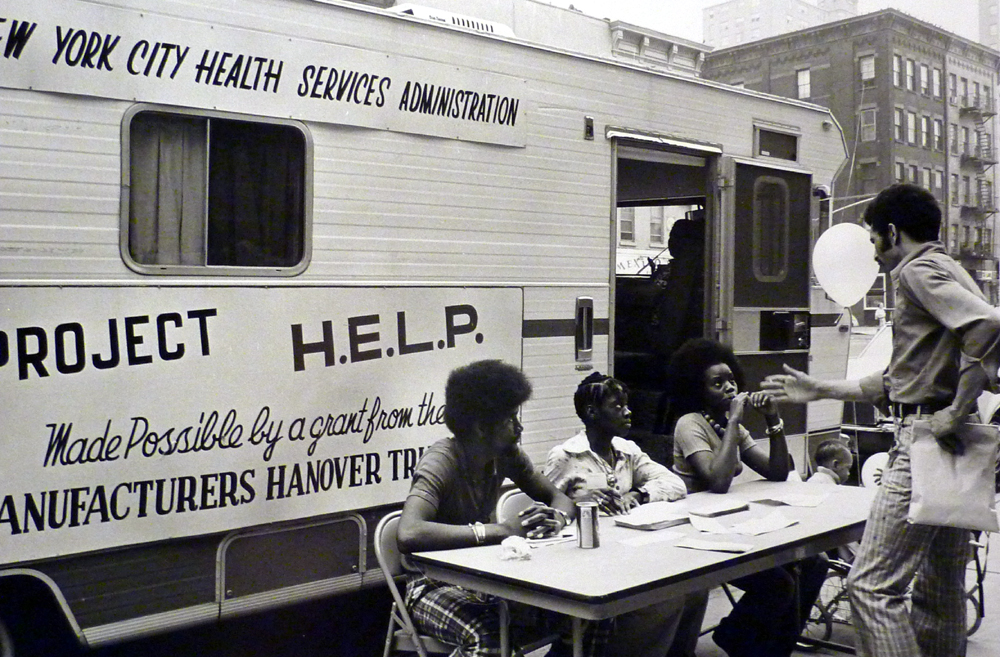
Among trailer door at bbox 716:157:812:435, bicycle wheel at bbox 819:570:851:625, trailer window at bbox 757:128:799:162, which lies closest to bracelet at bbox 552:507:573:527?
bicycle wheel at bbox 819:570:851:625

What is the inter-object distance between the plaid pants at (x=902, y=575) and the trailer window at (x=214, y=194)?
2.40 m

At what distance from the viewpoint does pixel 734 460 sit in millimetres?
4363

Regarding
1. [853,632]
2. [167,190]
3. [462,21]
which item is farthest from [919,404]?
[462,21]

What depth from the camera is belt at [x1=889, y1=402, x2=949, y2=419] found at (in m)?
3.29

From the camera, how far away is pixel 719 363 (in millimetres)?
4668

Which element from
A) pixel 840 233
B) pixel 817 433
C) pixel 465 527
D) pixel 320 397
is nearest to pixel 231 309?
pixel 320 397

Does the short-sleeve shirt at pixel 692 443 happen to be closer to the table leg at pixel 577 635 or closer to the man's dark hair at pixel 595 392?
the man's dark hair at pixel 595 392

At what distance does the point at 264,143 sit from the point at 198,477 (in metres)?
1.35

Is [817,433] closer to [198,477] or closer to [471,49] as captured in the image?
[471,49]

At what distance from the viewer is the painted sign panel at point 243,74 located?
3.38 meters

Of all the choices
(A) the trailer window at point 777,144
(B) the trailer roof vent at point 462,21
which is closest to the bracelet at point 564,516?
(B) the trailer roof vent at point 462,21

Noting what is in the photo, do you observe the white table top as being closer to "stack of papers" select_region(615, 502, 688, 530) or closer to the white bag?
"stack of papers" select_region(615, 502, 688, 530)

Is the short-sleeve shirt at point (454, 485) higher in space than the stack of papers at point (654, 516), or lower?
higher

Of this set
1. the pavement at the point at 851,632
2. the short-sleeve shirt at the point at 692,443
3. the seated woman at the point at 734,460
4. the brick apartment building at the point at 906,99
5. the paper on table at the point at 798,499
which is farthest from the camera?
the brick apartment building at the point at 906,99
